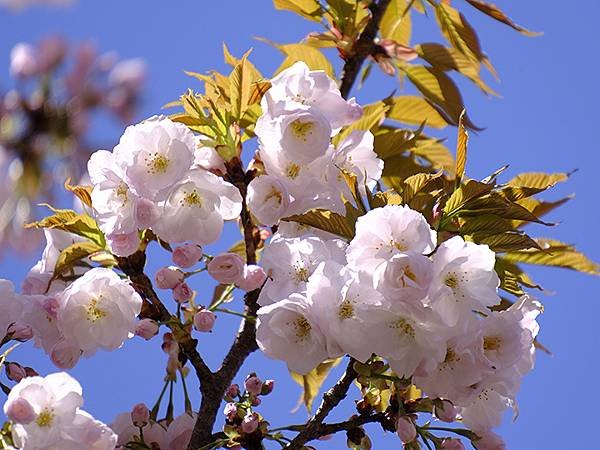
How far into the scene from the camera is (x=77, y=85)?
5.62ft

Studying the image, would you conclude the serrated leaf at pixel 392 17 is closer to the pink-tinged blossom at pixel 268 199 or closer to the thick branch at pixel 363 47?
the thick branch at pixel 363 47

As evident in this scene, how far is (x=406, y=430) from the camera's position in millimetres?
847

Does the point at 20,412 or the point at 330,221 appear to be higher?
the point at 330,221

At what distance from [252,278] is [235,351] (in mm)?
143

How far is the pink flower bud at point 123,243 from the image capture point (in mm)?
892

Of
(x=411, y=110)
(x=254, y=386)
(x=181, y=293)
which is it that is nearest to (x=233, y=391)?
(x=254, y=386)

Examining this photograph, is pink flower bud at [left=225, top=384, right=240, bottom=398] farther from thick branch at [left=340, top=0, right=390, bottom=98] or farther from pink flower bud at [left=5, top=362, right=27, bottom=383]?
thick branch at [left=340, top=0, right=390, bottom=98]

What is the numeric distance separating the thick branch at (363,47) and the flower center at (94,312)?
0.50 metres

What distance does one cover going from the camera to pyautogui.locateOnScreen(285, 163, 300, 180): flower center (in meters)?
0.92

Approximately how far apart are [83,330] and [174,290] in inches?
4.0

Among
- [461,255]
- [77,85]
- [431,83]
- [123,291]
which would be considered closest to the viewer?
[461,255]

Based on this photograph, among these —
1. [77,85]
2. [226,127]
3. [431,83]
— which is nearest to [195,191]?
[226,127]

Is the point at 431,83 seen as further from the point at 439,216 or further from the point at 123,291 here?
the point at 123,291

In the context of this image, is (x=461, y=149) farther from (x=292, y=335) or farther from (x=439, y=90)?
(x=439, y=90)
